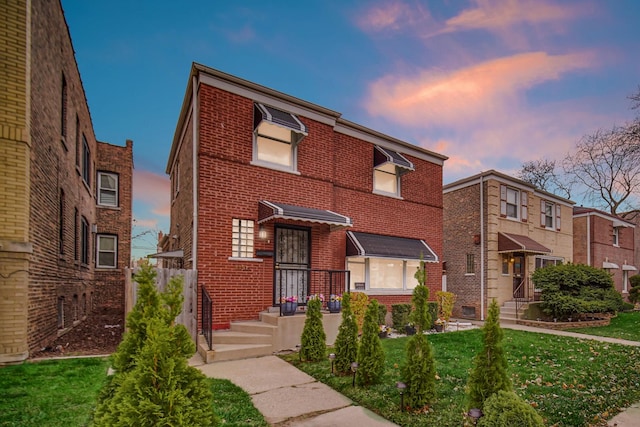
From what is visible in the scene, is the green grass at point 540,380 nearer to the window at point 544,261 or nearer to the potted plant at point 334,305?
the potted plant at point 334,305

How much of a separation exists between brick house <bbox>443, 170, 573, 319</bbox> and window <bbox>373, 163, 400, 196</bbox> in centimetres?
582

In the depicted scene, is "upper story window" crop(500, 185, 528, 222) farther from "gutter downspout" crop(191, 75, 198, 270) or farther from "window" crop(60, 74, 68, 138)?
"window" crop(60, 74, 68, 138)

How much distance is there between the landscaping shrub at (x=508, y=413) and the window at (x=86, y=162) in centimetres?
1504

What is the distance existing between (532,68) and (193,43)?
13109mm

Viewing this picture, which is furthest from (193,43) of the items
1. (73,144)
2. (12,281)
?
(12,281)

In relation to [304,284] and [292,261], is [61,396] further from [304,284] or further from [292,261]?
[304,284]

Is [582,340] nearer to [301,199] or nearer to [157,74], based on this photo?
[301,199]

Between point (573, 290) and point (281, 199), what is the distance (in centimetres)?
1314

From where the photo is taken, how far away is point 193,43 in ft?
46.8

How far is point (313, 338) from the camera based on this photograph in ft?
22.5

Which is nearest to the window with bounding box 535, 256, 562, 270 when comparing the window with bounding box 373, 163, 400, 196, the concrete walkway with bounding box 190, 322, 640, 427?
the window with bounding box 373, 163, 400, 196

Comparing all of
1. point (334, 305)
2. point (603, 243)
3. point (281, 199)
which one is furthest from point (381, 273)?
point (603, 243)

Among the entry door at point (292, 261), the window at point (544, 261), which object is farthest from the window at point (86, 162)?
the window at point (544, 261)

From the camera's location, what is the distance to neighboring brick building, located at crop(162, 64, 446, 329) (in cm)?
853
